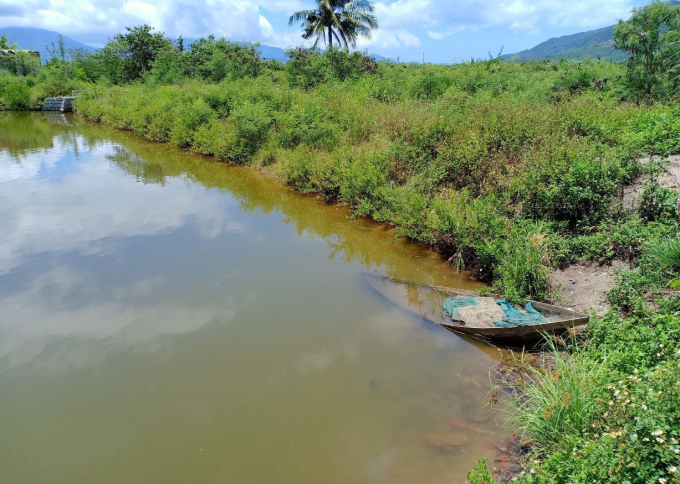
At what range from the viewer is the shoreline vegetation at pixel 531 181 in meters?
2.98

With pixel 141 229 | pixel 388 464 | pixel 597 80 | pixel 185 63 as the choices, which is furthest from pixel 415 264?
pixel 185 63

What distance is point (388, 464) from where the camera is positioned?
3.57 metres

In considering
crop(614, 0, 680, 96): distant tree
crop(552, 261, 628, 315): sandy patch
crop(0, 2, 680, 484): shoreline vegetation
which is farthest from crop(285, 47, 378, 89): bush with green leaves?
crop(552, 261, 628, 315): sandy patch

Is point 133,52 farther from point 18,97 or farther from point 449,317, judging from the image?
point 449,317

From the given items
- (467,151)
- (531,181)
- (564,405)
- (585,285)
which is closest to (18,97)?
(467,151)

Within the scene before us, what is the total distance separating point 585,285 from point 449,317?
1689 mm

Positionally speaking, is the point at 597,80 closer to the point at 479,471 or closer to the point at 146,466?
the point at 479,471

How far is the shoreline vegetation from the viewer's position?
298 cm

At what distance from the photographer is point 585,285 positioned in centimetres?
529

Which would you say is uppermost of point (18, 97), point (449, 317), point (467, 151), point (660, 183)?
point (18, 97)

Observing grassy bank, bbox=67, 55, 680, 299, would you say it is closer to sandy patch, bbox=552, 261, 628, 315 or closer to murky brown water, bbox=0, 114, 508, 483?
sandy patch, bbox=552, 261, 628, 315

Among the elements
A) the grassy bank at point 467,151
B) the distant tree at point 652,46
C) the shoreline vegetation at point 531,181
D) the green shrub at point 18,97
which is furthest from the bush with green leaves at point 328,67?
the green shrub at point 18,97

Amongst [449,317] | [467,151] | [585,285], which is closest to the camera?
[585,285]

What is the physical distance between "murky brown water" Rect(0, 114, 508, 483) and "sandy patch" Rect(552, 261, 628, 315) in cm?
139
